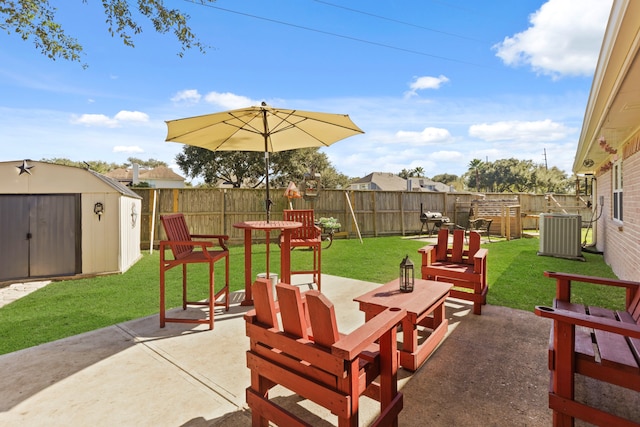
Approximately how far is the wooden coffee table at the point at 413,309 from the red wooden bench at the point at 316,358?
0.58 m

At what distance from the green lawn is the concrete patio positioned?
64 centimetres

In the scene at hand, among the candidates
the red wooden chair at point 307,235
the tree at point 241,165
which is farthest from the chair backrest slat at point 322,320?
the tree at point 241,165

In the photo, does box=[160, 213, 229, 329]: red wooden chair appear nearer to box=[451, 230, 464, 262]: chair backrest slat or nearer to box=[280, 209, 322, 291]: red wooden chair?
box=[280, 209, 322, 291]: red wooden chair

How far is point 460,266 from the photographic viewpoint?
3799 millimetres

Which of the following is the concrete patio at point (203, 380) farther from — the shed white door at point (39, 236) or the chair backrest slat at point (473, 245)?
the shed white door at point (39, 236)

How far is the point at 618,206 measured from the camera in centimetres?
583

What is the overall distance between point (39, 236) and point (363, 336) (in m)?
6.88

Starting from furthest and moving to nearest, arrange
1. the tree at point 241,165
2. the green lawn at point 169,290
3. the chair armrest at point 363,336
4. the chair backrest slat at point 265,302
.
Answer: the tree at point 241,165 → the green lawn at point 169,290 → the chair backrest slat at point 265,302 → the chair armrest at point 363,336

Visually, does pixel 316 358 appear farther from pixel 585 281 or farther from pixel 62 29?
pixel 62 29

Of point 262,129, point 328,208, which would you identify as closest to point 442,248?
point 262,129

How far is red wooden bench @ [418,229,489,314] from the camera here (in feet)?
11.0

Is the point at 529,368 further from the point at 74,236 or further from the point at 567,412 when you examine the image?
the point at 74,236

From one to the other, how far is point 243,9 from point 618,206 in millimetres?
9771

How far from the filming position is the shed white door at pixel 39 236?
5605 mm
